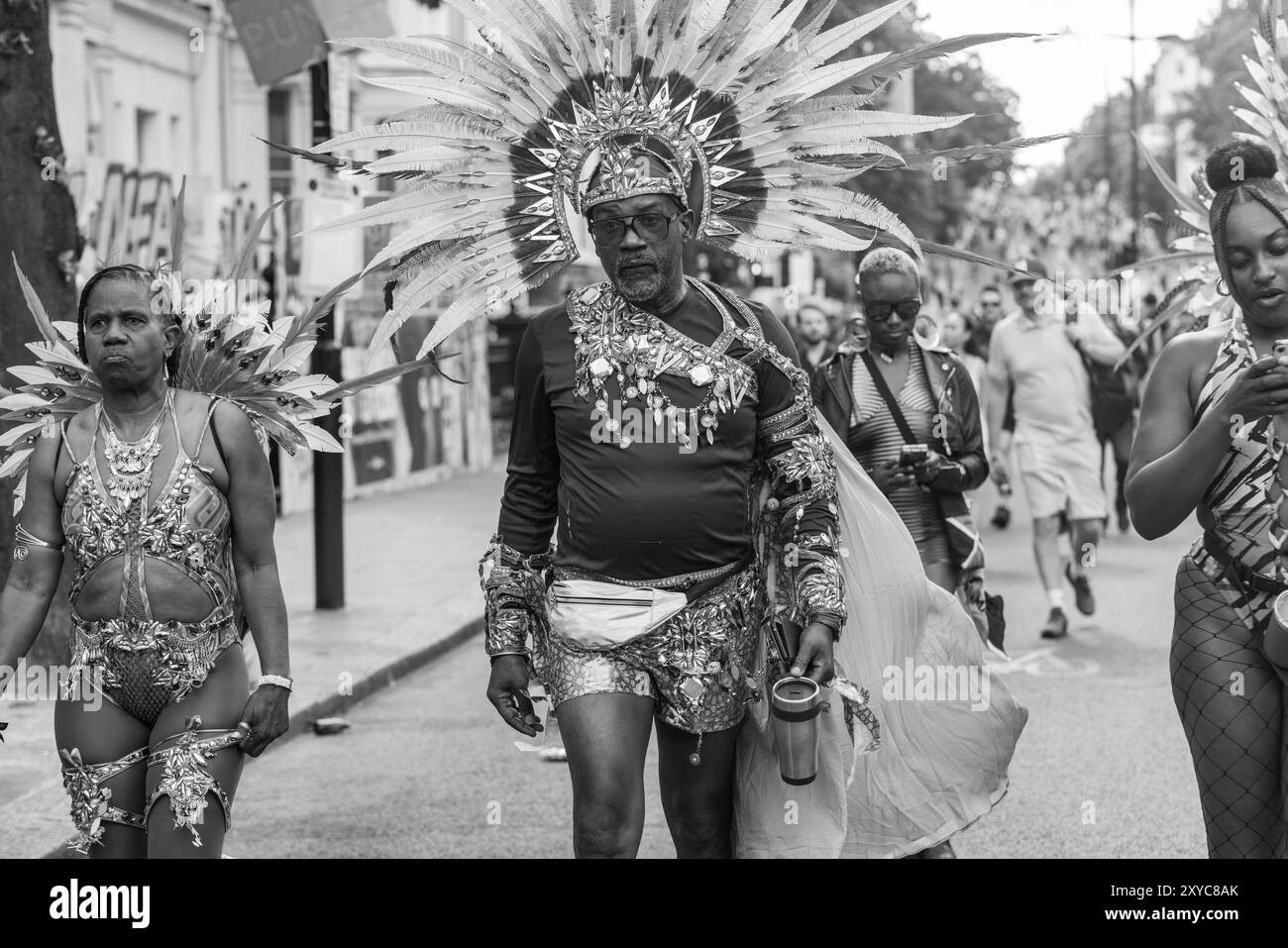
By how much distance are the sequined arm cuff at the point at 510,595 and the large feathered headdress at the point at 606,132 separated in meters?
0.53

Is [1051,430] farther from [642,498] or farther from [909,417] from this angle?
[642,498]

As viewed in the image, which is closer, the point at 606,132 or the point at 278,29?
the point at 606,132

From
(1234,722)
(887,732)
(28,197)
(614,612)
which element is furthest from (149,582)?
(28,197)

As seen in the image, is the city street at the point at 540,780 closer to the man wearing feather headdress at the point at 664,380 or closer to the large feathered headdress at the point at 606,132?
the man wearing feather headdress at the point at 664,380

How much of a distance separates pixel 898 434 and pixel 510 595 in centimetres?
271

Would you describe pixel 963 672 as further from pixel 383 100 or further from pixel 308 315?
pixel 383 100

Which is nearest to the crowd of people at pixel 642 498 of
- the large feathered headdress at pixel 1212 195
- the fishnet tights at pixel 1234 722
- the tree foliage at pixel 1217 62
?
the fishnet tights at pixel 1234 722

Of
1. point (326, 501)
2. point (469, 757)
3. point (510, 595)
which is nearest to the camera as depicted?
point (510, 595)

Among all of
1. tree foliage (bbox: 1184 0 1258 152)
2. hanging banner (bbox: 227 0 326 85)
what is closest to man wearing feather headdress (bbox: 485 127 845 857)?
hanging banner (bbox: 227 0 326 85)

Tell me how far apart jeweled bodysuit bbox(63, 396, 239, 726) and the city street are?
235 centimetres

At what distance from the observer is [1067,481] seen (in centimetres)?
1150

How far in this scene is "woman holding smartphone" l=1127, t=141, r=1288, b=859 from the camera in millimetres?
4078

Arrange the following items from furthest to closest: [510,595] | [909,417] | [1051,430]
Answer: [1051,430], [909,417], [510,595]
